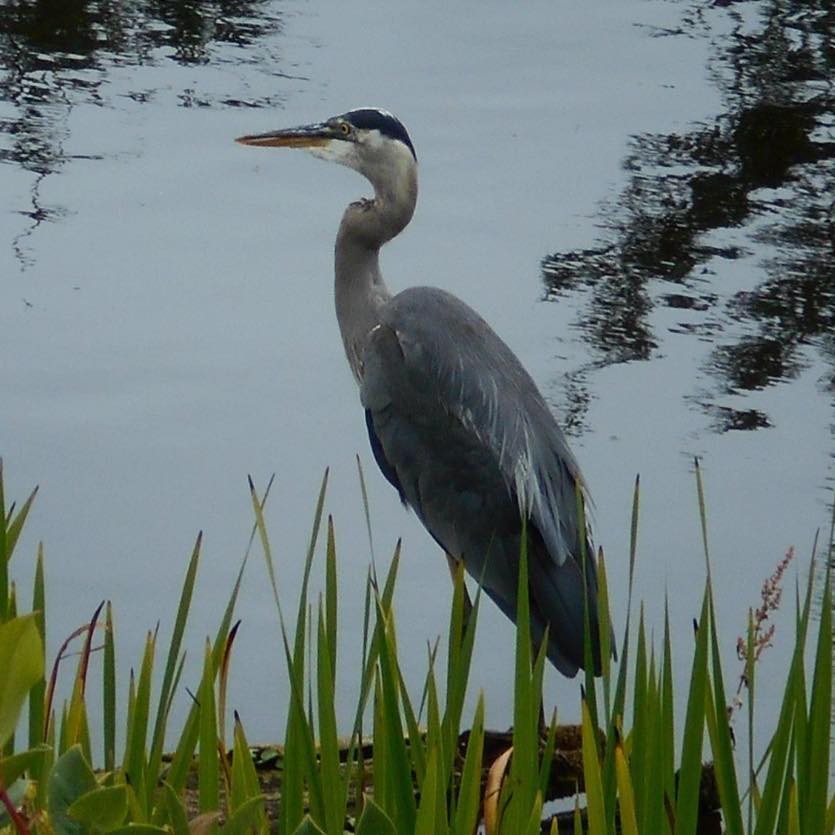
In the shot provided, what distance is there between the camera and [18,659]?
80 cm

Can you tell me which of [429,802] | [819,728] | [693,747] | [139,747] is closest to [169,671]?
[139,747]

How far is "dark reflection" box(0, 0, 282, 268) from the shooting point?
5129 mm

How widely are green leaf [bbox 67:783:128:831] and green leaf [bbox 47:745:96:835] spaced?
3 centimetres

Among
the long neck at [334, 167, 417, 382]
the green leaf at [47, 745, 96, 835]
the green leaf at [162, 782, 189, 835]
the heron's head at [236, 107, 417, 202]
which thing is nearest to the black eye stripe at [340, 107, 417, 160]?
the heron's head at [236, 107, 417, 202]

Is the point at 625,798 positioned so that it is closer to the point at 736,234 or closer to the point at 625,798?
the point at 625,798

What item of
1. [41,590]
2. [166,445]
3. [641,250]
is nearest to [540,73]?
[641,250]

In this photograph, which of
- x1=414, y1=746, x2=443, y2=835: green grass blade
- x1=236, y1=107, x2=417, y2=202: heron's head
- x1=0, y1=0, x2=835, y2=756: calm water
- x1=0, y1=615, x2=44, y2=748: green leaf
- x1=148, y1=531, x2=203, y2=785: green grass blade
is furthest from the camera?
x1=236, y1=107, x2=417, y2=202: heron's head

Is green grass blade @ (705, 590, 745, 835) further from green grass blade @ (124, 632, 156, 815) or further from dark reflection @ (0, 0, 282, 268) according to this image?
dark reflection @ (0, 0, 282, 268)

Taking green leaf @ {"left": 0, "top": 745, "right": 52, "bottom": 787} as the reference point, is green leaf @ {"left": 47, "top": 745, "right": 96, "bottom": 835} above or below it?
below

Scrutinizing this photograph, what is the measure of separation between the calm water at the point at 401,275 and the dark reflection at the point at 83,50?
0.05ft

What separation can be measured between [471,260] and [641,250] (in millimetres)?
519

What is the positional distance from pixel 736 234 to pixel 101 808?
4331 millimetres

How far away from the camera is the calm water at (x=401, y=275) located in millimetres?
3648

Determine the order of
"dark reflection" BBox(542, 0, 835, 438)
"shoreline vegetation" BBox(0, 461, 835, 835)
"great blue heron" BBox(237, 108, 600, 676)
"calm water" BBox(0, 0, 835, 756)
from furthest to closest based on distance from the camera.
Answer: "dark reflection" BBox(542, 0, 835, 438) → "calm water" BBox(0, 0, 835, 756) → "great blue heron" BBox(237, 108, 600, 676) → "shoreline vegetation" BBox(0, 461, 835, 835)
